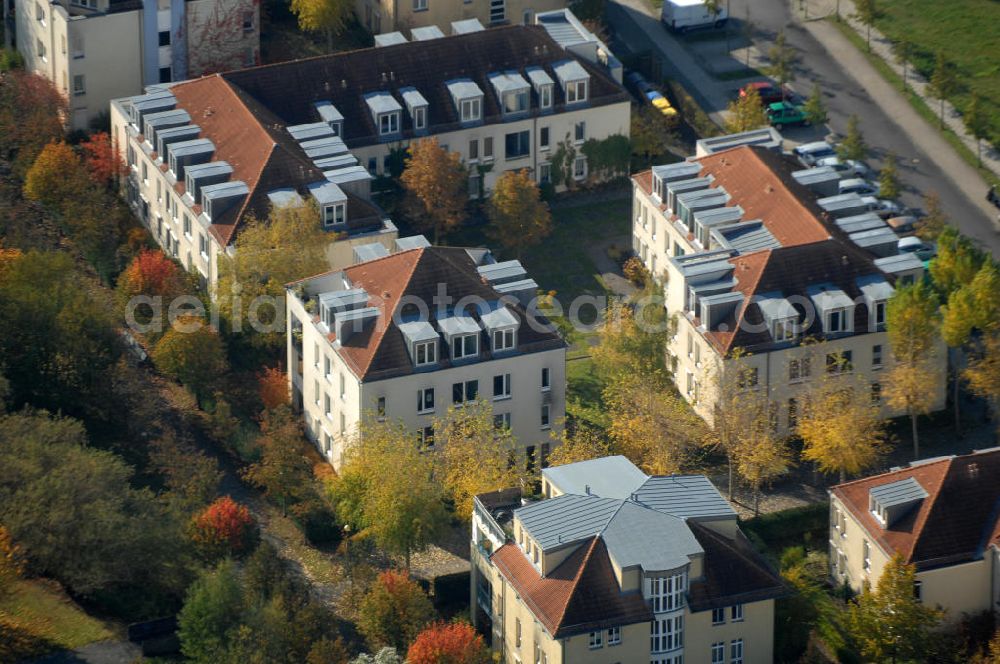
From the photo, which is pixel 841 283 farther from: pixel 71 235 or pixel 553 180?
pixel 71 235

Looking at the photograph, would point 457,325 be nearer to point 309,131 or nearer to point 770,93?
point 309,131

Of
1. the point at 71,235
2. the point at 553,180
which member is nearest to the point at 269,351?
the point at 71,235

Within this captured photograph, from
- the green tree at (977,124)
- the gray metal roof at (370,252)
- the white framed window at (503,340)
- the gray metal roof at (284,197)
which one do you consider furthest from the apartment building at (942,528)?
the green tree at (977,124)

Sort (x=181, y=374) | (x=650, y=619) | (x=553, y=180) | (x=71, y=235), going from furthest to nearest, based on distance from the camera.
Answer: (x=553, y=180)
(x=71, y=235)
(x=181, y=374)
(x=650, y=619)

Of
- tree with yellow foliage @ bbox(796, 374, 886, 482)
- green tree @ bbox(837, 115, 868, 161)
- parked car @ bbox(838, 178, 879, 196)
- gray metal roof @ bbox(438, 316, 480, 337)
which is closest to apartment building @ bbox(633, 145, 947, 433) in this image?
tree with yellow foliage @ bbox(796, 374, 886, 482)

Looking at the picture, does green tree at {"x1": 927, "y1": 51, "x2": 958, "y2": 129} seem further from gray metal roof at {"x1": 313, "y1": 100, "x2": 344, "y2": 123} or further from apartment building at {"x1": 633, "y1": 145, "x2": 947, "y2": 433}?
gray metal roof at {"x1": 313, "y1": 100, "x2": 344, "y2": 123}
